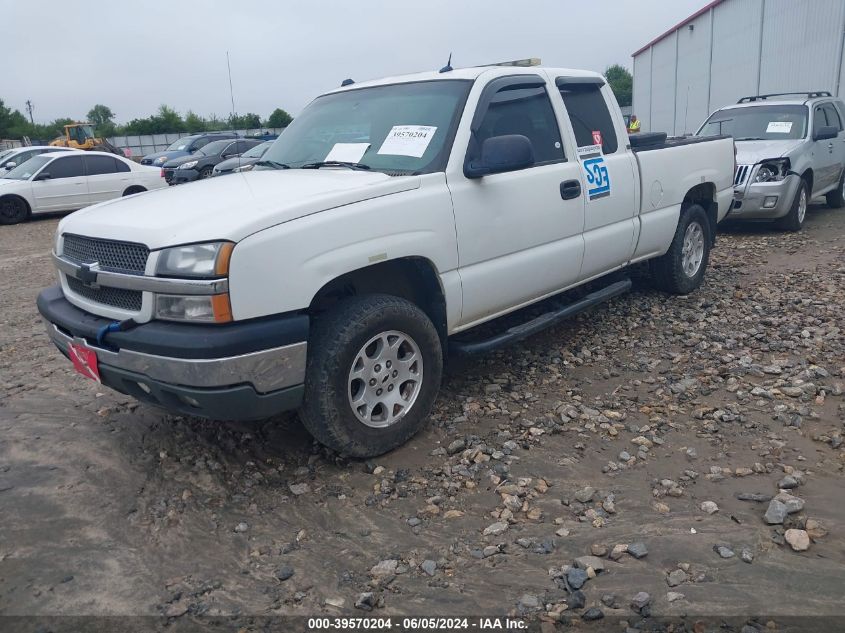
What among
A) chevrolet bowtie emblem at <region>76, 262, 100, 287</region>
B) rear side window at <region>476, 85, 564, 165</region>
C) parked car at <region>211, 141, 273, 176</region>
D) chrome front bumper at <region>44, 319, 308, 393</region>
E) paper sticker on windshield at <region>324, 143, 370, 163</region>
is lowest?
chrome front bumper at <region>44, 319, 308, 393</region>

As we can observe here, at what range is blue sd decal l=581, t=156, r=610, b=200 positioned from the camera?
4727 millimetres

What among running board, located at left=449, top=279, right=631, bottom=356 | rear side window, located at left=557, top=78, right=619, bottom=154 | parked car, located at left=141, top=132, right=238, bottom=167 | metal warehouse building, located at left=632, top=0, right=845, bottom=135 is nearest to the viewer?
running board, located at left=449, top=279, right=631, bottom=356

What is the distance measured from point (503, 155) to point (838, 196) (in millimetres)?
9649

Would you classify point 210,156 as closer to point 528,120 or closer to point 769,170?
point 769,170

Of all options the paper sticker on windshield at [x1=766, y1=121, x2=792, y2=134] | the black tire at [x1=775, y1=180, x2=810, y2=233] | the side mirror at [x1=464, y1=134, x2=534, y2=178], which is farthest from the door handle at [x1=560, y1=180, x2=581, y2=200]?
the paper sticker on windshield at [x1=766, y1=121, x2=792, y2=134]

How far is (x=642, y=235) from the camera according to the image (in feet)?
17.7

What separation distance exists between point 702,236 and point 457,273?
3.48m

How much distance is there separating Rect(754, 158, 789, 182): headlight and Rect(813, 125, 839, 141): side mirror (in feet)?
3.16

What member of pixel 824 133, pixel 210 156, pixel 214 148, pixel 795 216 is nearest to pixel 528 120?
pixel 795 216

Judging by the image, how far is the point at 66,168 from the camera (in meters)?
14.2

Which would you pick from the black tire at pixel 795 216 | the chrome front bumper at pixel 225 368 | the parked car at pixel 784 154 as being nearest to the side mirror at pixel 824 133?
the parked car at pixel 784 154

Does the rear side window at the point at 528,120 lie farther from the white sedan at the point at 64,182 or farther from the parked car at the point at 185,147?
the parked car at the point at 185,147

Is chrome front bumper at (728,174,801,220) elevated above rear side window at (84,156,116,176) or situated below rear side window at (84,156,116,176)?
below

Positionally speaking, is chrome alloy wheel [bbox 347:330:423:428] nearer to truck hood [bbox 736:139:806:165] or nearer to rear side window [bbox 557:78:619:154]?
rear side window [bbox 557:78:619:154]
